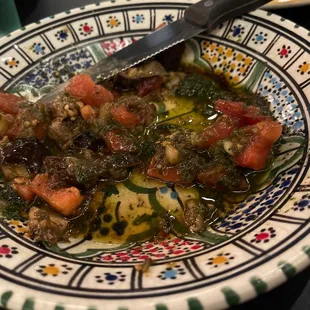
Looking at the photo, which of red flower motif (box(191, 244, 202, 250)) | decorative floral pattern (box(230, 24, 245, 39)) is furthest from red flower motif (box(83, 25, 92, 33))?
red flower motif (box(191, 244, 202, 250))

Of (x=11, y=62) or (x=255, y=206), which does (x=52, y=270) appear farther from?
(x=11, y=62)

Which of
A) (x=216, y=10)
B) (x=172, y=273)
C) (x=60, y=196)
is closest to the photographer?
(x=172, y=273)

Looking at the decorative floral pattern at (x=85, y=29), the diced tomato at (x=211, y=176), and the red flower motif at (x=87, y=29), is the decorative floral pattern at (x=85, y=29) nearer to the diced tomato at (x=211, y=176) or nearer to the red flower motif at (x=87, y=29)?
the red flower motif at (x=87, y=29)

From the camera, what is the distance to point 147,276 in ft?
4.66

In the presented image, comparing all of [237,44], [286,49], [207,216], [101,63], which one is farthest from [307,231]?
[101,63]

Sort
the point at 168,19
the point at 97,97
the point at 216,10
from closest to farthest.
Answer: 1. the point at 97,97
2. the point at 216,10
3. the point at 168,19

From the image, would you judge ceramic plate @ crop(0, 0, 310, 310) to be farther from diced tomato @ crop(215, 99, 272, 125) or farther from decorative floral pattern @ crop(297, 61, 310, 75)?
diced tomato @ crop(215, 99, 272, 125)

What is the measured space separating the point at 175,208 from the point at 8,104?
1.06 m

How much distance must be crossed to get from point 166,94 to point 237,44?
1.60ft

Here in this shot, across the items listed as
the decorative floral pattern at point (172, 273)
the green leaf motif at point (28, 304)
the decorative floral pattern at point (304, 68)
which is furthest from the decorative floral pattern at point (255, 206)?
the green leaf motif at point (28, 304)

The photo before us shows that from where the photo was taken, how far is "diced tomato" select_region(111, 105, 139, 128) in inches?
89.1

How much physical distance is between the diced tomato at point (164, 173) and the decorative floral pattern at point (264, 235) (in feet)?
1.83

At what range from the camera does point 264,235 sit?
4.87 feet

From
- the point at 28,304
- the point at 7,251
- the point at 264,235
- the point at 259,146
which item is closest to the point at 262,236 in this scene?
the point at 264,235
